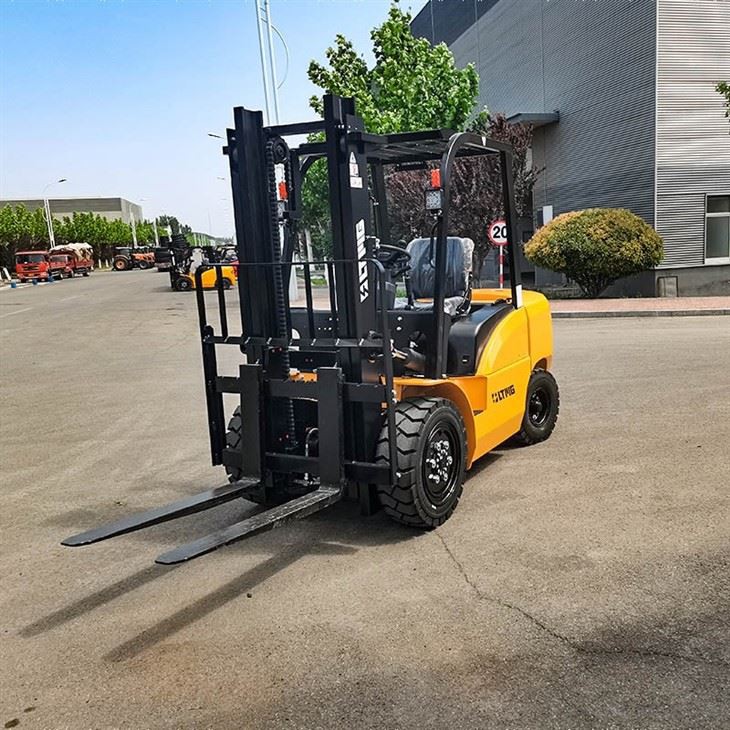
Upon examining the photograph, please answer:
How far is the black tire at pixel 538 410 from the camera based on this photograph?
6.81 m

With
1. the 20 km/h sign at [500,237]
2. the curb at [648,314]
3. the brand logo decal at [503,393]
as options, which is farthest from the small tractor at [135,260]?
the brand logo decal at [503,393]

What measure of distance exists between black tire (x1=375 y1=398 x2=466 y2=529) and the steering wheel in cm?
128

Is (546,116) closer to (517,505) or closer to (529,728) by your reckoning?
(517,505)

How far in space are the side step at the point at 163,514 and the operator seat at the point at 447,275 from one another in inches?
75.5

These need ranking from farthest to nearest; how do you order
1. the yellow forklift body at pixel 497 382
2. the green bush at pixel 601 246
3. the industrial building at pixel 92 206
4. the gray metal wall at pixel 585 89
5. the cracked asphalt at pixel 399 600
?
1. the industrial building at pixel 92 206
2. the gray metal wall at pixel 585 89
3. the green bush at pixel 601 246
4. the yellow forklift body at pixel 497 382
5. the cracked asphalt at pixel 399 600

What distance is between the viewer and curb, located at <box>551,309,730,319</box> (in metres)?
16.8

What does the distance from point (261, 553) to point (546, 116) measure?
78.7 ft

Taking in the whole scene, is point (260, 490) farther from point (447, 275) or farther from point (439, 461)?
point (447, 275)

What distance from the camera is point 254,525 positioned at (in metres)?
4.04

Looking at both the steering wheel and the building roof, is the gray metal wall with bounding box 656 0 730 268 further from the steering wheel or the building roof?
the steering wheel

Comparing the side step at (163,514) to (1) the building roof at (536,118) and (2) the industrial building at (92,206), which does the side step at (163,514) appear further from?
(2) the industrial building at (92,206)

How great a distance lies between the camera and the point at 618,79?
71.4 feet

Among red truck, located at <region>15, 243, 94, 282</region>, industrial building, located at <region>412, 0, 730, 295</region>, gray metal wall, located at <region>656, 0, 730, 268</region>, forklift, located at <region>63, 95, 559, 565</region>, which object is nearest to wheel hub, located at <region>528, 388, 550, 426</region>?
forklift, located at <region>63, 95, 559, 565</region>

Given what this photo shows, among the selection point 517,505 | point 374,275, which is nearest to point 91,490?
point 374,275
